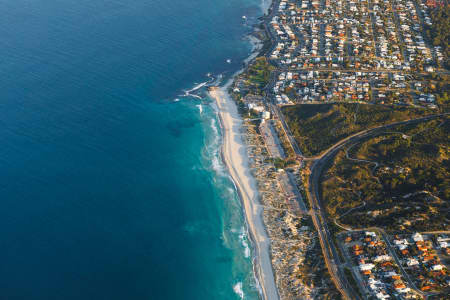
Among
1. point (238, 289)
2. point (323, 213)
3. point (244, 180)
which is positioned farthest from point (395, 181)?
point (238, 289)

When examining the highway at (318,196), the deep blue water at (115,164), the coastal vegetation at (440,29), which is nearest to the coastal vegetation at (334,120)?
the highway at (318,196)

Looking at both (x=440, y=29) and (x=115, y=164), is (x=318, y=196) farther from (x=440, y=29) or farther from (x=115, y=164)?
(x=440, y=29)

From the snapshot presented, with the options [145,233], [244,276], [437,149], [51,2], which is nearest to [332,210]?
[244,276]

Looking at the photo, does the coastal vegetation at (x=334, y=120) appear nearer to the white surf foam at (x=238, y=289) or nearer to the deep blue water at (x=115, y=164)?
the deep blue water at (x=115, y=164)

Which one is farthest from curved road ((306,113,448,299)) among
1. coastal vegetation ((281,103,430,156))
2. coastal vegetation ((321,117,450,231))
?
coastal vegetation ((321,117,450,231))

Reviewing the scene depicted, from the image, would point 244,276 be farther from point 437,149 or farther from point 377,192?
point 437,149
